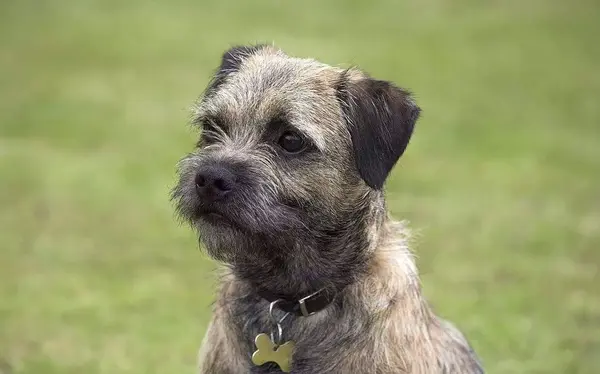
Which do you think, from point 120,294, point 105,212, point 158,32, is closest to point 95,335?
point 120,294

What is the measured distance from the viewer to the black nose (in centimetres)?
391

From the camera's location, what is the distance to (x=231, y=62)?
15.7ft

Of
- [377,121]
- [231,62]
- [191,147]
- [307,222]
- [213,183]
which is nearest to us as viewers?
[213,183]

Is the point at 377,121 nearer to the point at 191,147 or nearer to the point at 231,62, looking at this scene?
the point at 231,62

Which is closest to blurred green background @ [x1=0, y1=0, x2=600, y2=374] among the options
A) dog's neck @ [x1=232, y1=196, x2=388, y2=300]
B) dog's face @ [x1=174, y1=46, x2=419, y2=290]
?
dog's face @ [x1=174, y1=46, x2=419, y2=290]

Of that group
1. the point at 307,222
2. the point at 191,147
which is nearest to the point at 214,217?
the point at 307,222

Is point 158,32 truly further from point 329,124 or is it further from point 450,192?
point 329,124

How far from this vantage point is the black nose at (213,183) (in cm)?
391

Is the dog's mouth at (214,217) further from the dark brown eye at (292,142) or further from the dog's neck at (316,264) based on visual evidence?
the dark brown eye at (292,142)

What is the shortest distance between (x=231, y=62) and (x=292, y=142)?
2.75 ft

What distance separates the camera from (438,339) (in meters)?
4.50

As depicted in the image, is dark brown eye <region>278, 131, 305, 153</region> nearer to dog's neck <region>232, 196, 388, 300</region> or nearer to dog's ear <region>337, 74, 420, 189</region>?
dog's ear <region>337, 74, 420, 189</region>

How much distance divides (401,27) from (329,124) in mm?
14697

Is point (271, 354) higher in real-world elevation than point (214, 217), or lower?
lower
